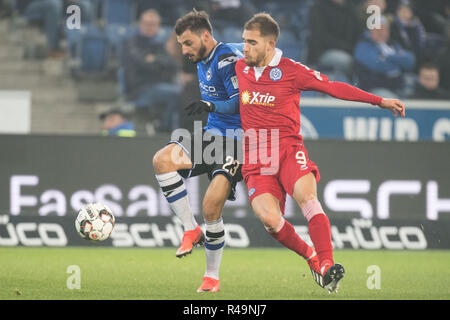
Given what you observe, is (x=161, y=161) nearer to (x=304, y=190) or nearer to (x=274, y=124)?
(x=274, y=124)

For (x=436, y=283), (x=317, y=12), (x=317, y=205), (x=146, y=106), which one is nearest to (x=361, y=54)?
(x=317, y=12)

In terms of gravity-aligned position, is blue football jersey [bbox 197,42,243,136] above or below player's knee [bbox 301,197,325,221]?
above

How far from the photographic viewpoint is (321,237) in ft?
19.7

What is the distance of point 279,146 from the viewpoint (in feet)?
20.6

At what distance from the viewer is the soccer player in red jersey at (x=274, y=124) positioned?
6152 mm

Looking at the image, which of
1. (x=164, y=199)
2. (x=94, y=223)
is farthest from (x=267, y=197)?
(x=164, y=199)

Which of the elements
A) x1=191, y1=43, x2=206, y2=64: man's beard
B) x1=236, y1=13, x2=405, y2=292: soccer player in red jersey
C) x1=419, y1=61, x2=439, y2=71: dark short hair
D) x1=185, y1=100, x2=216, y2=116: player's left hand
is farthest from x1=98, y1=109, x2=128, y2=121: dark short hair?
x1=185, y1=100, x2=216, y2=116: player's left hand

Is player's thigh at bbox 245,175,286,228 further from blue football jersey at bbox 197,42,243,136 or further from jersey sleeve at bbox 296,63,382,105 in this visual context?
jersey sleeve at bbox 296,63,382,105

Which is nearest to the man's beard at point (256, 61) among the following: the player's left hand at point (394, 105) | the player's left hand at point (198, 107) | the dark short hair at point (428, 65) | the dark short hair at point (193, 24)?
the player's left hand at point (198, 107)

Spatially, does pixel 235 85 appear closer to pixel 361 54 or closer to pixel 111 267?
pixel 111 267

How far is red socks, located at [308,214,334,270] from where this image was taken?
5934mm

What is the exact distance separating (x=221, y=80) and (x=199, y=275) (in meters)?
1.98

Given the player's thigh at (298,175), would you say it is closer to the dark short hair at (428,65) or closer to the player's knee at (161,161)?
the player's knee at (161,161)

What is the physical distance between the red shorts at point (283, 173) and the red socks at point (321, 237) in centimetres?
29
